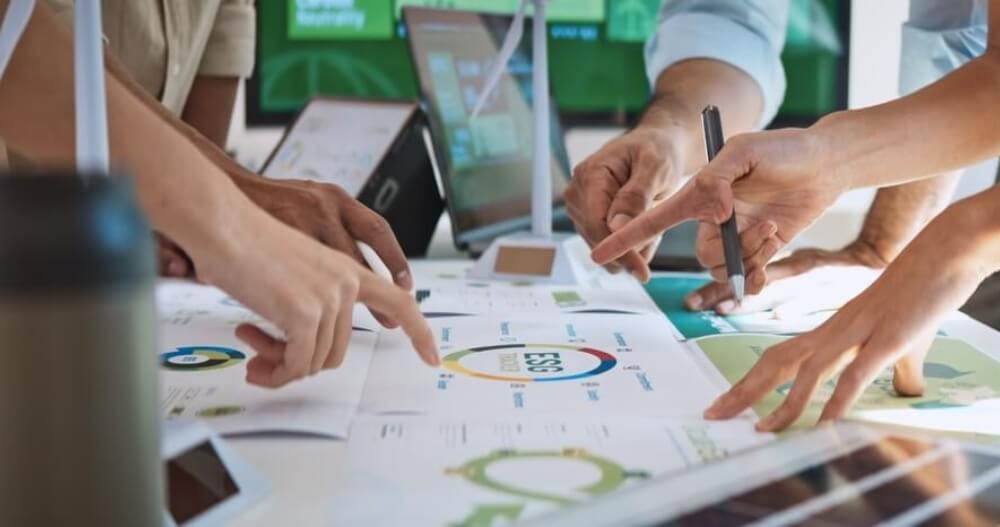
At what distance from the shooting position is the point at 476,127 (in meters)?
1.88

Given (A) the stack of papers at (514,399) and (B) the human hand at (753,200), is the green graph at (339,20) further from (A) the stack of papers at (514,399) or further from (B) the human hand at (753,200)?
(B) the human hand at (753,200)

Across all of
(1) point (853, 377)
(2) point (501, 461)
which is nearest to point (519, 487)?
(2) point (501, 461)

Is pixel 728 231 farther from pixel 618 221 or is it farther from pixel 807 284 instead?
pixel 807 284

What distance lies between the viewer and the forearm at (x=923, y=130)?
117cm

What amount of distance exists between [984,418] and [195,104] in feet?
5.10

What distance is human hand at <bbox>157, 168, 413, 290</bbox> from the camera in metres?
1.12

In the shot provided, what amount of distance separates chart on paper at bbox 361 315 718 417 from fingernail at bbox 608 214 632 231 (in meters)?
0.17

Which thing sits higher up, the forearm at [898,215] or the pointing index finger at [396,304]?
the pointing index finger at [396,304]

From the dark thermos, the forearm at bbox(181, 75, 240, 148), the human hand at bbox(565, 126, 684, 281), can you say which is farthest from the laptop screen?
the dark thermos

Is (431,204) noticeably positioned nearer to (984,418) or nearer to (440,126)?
(440,126)

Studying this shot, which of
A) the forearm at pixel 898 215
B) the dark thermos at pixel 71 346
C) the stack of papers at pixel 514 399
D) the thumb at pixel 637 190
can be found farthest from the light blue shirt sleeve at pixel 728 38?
the dark thermos at pixel 71 346

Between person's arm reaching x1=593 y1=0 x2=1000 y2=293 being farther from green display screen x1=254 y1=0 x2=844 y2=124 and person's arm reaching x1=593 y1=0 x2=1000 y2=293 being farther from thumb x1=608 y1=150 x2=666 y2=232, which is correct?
green display screen x1=254 y1=0 x2=844 y2=124

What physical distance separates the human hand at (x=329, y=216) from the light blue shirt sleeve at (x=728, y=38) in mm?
790

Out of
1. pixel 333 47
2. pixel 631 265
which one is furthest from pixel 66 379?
pixel 333 47
